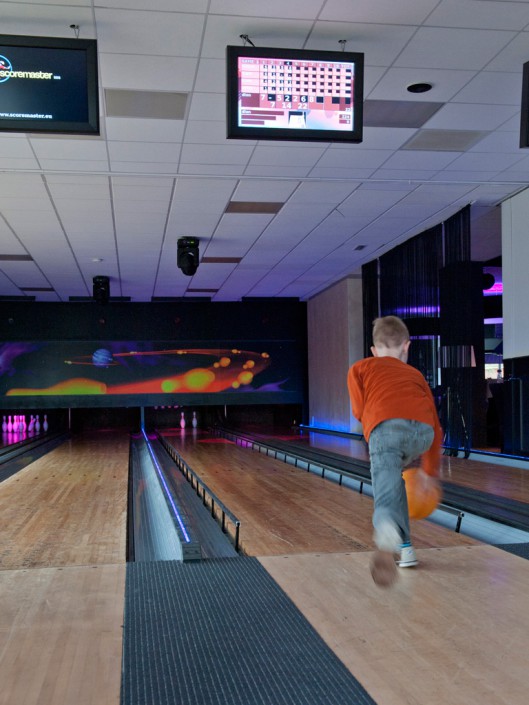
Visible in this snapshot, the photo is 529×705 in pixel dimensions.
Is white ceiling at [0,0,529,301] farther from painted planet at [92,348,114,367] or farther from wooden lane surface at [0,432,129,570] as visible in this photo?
painted planet at [92,348,114,367]

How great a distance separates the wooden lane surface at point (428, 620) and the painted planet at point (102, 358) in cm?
1298

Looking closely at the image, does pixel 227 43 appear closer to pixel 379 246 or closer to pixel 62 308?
pixel 379 246

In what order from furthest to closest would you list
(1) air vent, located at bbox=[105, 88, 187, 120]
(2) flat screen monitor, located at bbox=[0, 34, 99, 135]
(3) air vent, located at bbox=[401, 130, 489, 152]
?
1. (3) air vent, located at bbox=[401, 130, 489, 152]
2. (1) air vent, located at bbox=[105, 88, 187, 120]
3. (2) flat screen monitor, located at bbox=[0, 34, 99, 135]

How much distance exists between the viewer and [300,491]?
6539 millimetres

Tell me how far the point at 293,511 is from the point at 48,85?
3323 mm

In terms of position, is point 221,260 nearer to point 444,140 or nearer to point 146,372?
point 146,372

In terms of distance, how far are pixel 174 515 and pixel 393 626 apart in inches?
103

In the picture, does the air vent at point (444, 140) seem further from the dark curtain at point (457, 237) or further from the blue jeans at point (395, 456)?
the blue jeans at point (395, 456)

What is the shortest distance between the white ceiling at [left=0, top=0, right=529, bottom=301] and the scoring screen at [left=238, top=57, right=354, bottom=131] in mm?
334

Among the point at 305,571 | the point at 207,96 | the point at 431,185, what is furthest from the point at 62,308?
the point at 305,571

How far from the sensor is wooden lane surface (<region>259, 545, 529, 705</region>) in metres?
2.10

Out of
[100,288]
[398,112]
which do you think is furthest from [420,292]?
[100,288]

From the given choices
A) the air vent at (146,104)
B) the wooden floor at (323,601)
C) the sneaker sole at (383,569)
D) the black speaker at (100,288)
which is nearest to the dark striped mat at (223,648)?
the wooden floor at (323,601)

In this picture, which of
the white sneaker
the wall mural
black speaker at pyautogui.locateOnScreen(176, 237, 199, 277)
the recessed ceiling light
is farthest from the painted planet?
the white sneaker
